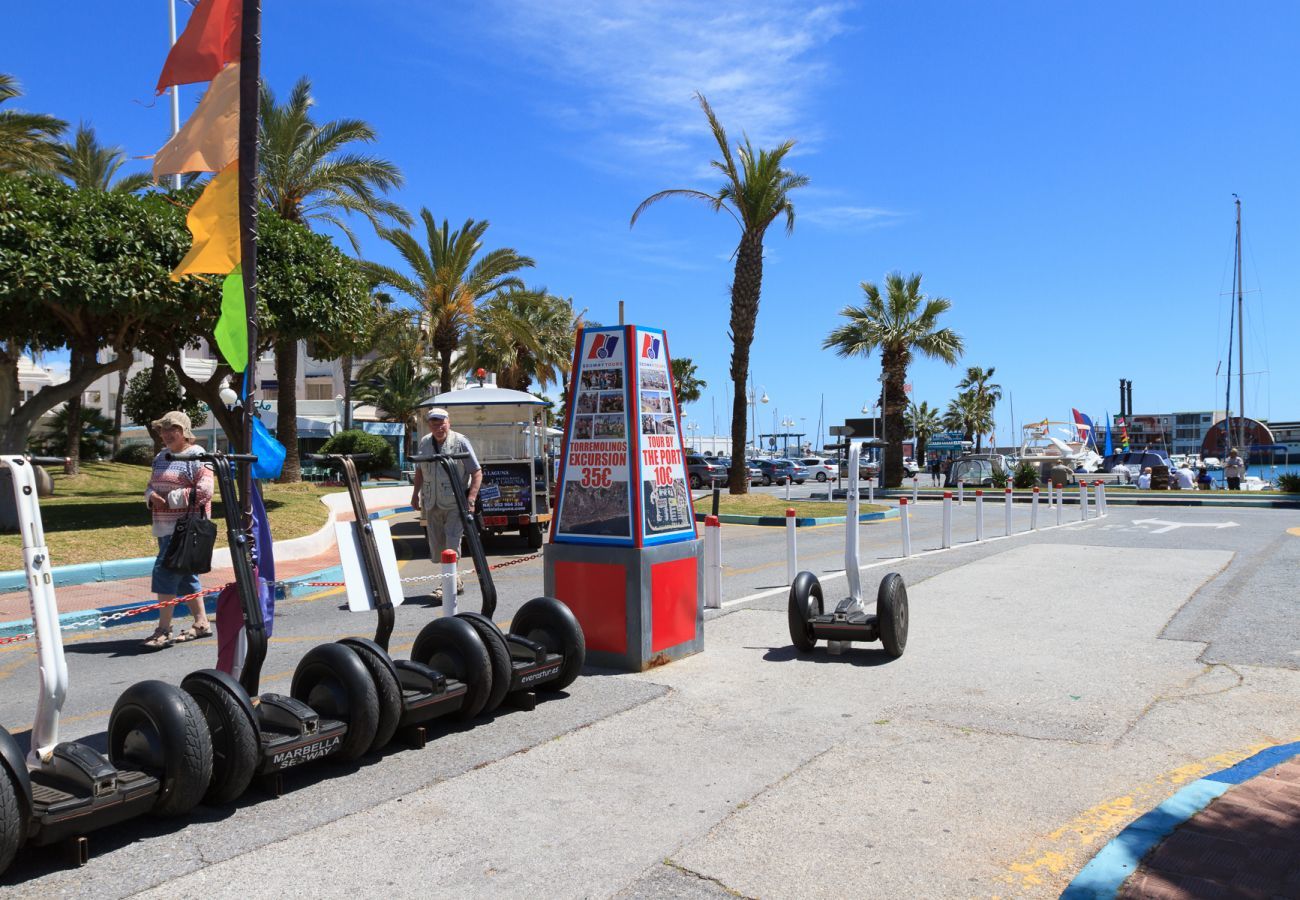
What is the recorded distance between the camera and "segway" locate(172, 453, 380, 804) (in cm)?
418

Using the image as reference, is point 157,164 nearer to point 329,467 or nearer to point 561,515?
point 561,515

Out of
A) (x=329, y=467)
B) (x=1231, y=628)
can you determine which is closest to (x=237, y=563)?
(x=1231, y=628)

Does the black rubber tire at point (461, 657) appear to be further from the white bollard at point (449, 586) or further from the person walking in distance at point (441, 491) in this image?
the person walking in distance at point (441, 491)

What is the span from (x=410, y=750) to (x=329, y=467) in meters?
35.0

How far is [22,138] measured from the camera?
21.8 metres

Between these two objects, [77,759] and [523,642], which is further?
[523,642]

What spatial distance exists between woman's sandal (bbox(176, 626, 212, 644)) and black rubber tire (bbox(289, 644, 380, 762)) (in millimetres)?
4067

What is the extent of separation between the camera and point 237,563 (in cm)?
482

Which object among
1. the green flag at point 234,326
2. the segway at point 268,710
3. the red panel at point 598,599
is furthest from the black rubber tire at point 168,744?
the red panel at point 598,599

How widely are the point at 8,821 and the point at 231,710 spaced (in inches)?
35.4

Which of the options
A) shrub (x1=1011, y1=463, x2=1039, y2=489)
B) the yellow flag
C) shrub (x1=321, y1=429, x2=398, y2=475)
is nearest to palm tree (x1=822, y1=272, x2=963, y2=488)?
shrub (x1=1011, y1=463, x2=1039, y2=489)

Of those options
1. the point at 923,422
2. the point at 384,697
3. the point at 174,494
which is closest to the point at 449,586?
the point at 384,697

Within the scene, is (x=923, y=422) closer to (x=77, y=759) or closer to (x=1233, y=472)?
(x=1233, y=472)

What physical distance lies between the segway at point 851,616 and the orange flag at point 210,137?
4.95 meters
